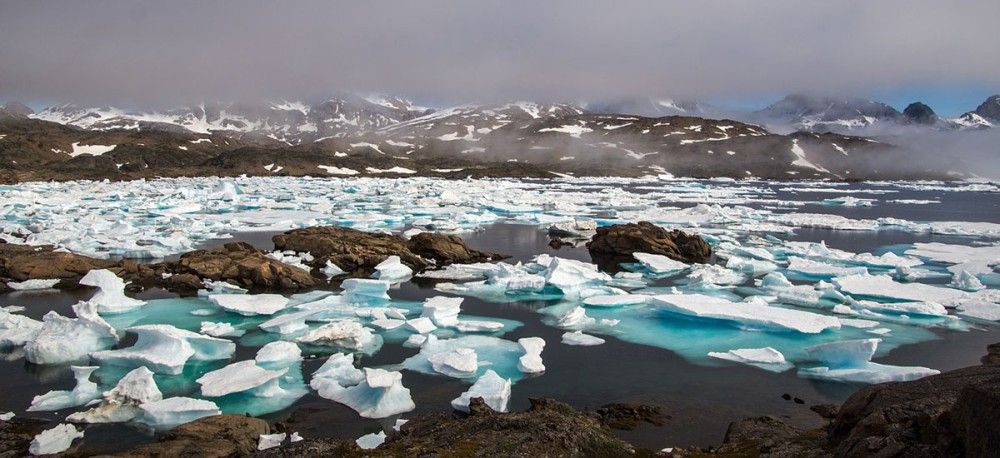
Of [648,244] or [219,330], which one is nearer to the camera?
[219,330]

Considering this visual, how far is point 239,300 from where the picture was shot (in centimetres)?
1287

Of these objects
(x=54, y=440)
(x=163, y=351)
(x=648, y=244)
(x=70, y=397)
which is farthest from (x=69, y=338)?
(x=648, y=244)

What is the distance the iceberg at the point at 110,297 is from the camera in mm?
12336

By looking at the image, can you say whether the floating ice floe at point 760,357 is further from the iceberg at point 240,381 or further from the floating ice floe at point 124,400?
the floating ice floe at point 124,400

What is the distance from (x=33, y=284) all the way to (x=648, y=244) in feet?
55.2

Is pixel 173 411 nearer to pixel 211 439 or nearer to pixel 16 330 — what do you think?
pixel 211 439

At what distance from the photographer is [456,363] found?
9.09m

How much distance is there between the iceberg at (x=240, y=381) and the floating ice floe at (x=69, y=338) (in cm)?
260

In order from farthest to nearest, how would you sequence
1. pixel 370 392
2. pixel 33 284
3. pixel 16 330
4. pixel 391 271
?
pixel 391 271 < pixel 33 284 < pixel 16 330 < pixel 370 392

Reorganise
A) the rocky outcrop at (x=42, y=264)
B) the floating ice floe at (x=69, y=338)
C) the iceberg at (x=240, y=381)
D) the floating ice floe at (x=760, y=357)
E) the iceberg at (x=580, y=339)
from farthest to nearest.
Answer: the rocky outcrop at (x=42, y=264)
the iceberg at (x=580, y=339)
the floating ice floe at (x=760, y=357)
the floating ice floe at (x=69, y=338)
the iceberg at (x=240, y=381)

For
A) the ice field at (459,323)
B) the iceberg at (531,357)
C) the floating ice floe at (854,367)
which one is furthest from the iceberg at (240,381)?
the floating ice floe at (854,367)

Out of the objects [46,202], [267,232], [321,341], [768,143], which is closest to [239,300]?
[321,341]

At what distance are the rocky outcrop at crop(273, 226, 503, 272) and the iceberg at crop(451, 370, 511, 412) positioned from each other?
1026 cm

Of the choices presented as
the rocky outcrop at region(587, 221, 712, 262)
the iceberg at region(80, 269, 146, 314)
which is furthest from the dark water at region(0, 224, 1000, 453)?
the rocky outcrop at region(587, 221, 712, 262)
